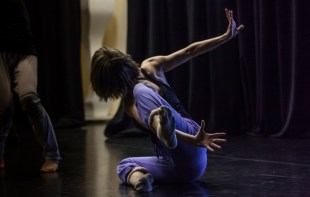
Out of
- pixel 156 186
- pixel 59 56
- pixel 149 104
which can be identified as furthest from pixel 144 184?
pixel 59 56

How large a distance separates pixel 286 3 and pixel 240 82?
0.62 meters

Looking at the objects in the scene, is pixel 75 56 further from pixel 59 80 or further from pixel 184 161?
pixel 184 161

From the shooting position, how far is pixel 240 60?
3.80 metres

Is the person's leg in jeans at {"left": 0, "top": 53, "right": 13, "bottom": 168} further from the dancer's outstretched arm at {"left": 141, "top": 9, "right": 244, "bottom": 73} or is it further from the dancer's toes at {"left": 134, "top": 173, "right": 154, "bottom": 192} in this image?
the dancer's toes at {"left": 134, "top": 173, "right": 154, "bottom": 192}

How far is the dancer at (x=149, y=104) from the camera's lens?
209cm

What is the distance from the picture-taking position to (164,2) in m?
4.10

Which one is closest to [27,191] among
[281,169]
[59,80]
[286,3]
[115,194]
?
[115,194]

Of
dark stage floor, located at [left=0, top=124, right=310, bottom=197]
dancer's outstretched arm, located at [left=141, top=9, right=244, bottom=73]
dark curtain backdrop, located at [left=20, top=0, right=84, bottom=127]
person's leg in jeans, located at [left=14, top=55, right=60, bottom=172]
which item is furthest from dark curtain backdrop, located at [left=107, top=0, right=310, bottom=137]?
person's leg in jeans, located at [left=14, top=55, right=60, bottom=172]

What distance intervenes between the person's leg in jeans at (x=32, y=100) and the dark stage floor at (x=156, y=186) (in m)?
0.16

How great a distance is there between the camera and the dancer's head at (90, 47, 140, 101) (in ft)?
7.06

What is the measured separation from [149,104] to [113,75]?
221 millimetres

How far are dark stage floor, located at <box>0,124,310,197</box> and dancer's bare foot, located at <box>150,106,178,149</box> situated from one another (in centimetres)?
30

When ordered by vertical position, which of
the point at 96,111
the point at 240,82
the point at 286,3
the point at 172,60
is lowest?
the point at 96,111

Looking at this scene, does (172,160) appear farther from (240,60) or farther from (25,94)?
(240,60)
